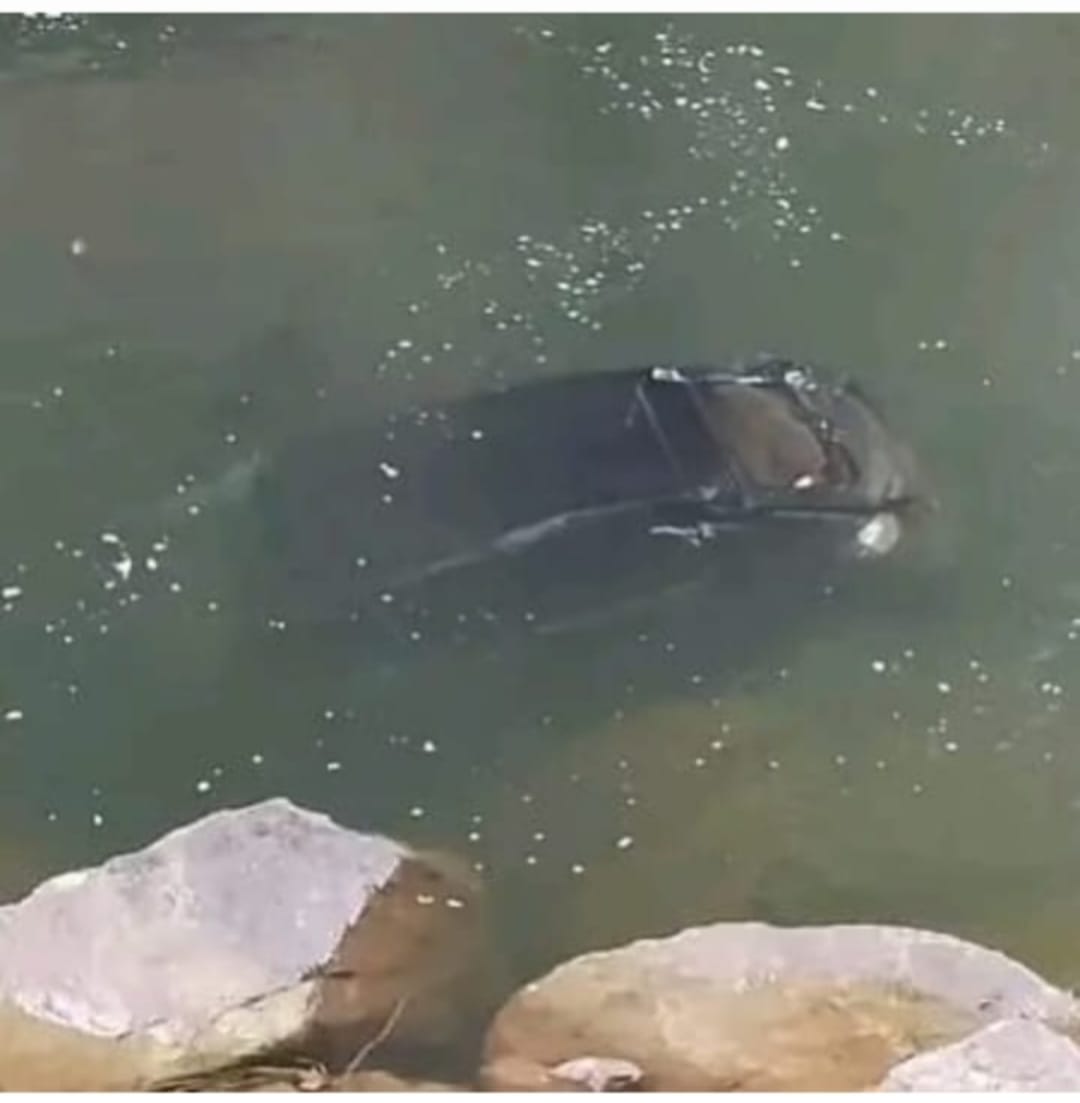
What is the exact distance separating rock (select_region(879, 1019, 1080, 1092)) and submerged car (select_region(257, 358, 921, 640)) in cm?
62

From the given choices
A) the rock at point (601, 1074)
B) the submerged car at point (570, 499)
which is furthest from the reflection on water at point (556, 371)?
A: the rock at point (601, 1074)

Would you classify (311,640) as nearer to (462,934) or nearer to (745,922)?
(462,934)

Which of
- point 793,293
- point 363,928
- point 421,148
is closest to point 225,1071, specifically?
point 363,928

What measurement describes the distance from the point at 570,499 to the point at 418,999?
22.8 inches

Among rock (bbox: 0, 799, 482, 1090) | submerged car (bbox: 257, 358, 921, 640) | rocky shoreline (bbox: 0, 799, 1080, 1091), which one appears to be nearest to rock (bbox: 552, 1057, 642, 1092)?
rocky shoreline (bbox: 0, 799, 1080, 1091)

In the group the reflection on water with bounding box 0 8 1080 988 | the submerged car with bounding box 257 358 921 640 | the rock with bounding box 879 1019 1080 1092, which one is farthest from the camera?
the submerged car with bounding box 257 358 921 640

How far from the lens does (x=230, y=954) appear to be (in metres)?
1.71

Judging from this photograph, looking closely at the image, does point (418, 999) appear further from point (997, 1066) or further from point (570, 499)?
point (570, 499)

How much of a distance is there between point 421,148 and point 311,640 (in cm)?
81

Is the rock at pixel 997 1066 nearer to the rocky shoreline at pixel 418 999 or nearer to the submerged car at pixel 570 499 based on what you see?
the rocky shoreline at pixel 418 999

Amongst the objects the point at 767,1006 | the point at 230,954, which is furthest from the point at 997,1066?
the point at 230,954

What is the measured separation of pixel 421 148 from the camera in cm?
263

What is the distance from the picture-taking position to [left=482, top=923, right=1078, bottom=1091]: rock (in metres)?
1.64

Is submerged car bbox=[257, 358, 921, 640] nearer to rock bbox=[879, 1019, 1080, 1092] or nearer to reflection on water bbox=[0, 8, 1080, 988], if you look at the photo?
reflection on water bbox=[0, 8, 1080, 988]
